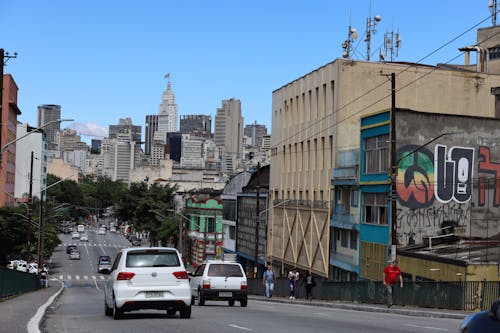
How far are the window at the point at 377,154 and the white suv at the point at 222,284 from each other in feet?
56.1

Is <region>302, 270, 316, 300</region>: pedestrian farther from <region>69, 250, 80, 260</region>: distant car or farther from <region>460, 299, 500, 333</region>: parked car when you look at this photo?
<region>69, 250, 80, 260</region>: distant car

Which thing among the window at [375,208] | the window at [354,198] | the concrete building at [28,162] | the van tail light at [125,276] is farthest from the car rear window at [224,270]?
the concrete building at [28,162]

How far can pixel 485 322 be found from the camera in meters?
7.90

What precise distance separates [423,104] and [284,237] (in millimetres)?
16035

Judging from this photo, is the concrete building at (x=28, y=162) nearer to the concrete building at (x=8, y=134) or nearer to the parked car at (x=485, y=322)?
the concrete building at (x=8, y=134)

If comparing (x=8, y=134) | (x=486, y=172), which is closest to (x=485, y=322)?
(x=486, y=172)

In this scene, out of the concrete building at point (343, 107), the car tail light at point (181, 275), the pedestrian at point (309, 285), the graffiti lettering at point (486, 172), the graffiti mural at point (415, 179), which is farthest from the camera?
the concrete building at point (343, 107)

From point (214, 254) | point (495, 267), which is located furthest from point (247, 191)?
point (495, 267)

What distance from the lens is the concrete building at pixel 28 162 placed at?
132750 millimetres

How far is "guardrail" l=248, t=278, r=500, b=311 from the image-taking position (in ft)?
89.6

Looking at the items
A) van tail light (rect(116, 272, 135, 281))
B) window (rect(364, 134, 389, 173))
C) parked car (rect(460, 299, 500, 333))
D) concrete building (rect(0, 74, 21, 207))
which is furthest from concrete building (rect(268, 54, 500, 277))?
concrete building (rect(0, 74, 21, 207))

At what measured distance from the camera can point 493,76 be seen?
58.2 meters

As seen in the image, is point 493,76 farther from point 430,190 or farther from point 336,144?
point 430,190

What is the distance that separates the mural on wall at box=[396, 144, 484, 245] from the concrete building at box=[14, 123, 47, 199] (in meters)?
90.6
